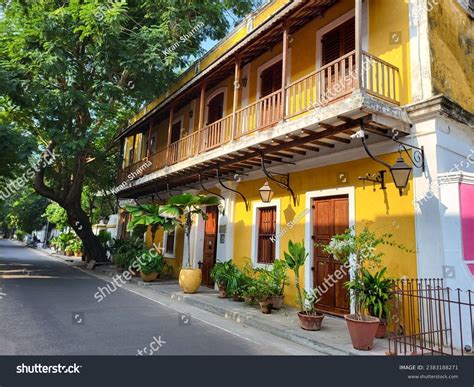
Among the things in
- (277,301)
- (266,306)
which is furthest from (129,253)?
(266,306)

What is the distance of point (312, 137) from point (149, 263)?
8202 millimetres

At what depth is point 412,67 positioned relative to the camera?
6.71 metres

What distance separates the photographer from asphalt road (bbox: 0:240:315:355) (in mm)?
5227

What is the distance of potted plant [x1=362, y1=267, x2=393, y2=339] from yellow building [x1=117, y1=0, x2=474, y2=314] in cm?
68

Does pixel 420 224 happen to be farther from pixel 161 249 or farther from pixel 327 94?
pixel 161 249

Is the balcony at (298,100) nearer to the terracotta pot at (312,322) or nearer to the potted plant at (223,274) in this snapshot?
the potted plant at (223,274)

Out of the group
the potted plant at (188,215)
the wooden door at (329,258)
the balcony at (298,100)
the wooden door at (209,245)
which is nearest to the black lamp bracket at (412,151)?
the balcony at (298,100)

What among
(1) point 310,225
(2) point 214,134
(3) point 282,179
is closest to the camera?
(1) point 310,225

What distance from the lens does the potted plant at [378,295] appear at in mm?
5820

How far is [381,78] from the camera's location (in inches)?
274

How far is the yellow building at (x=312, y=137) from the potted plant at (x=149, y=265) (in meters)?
1.38

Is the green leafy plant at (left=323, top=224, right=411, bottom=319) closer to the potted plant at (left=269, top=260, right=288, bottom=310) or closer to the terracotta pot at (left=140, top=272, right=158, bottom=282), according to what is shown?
the potted plant at (left=269, top=260, right=288, bottom=310)

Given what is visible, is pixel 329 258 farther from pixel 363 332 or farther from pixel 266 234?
pixel 363 332

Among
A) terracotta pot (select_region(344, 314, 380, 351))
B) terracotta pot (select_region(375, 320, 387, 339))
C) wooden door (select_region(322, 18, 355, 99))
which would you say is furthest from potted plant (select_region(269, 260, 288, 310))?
wooden door (select_region(322, 18, 355, 99))
